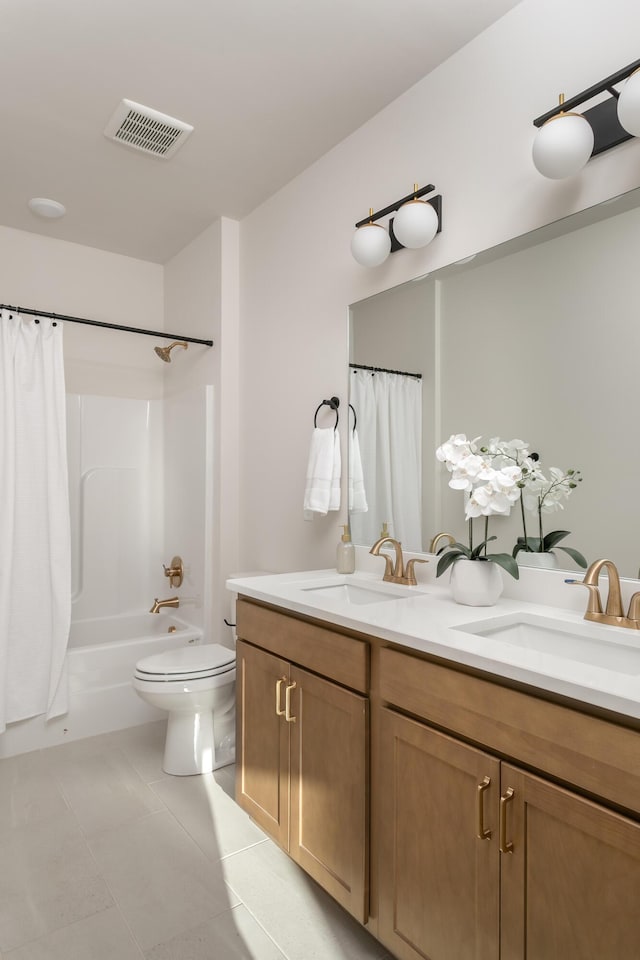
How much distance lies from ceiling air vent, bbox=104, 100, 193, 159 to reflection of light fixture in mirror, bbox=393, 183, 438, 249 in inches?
41.0

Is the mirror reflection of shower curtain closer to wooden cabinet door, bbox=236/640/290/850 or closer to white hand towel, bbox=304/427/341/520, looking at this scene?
white hand towel, bbox=304/427/341/520

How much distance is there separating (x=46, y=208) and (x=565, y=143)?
2.58 metres

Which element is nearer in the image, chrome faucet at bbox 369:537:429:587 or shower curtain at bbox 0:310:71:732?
chrome faucet at bbox 369:537:429:587

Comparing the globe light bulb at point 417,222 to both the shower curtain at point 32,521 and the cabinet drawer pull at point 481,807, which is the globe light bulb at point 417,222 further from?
the shower curtain at point 32,521

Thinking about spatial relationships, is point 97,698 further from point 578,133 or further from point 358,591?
point 578,133

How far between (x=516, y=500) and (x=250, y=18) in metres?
1.68

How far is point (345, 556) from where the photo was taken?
216cm

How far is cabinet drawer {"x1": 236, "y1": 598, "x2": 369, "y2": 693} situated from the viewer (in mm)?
1453

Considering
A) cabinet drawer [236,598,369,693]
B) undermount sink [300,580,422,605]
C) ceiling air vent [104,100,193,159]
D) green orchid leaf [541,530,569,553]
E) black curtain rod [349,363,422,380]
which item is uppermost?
ceiling air vent [104,100,193,159]

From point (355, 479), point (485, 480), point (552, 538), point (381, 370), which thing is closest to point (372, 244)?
point (381, 370)

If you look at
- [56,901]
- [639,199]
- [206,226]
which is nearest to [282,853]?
[56,901]

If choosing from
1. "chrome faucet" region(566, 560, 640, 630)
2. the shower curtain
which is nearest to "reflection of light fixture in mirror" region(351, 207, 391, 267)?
"chrome faucet" region(566, 560, 640, 630)

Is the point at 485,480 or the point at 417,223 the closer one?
the point at 485,480

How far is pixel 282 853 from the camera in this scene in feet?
6.09
